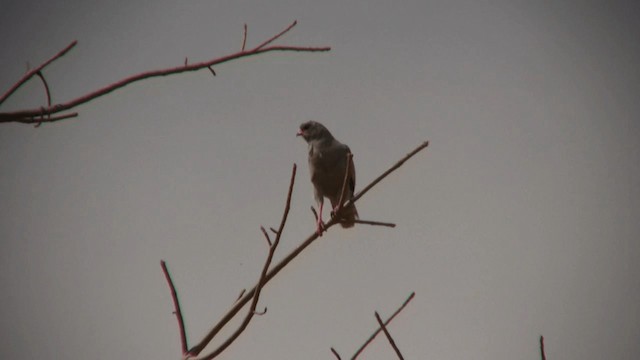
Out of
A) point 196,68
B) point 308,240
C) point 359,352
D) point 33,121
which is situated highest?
point 196,68

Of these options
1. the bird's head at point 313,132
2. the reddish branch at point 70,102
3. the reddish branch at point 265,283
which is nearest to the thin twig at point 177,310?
the reddish branch at point 265,283

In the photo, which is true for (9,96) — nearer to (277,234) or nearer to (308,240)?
(277,234)

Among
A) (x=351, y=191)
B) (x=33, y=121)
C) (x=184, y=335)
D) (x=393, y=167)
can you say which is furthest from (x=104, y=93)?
(x=351, y=191)

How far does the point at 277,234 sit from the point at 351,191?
5140 millimetres

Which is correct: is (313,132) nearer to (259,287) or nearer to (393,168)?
(393,168)

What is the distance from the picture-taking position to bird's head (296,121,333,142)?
7.53 meters

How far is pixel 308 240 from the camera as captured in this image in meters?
2.59

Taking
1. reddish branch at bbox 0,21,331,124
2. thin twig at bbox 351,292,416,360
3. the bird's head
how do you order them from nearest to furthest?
reddish branch at bbox 0,21,331,124
thin twig at bbox 351,292,416,360
the bird's head

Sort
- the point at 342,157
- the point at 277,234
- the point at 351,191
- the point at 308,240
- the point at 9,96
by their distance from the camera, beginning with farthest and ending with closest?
the point at 351,191, the point at 342,157, the point at 308,240, the point at 277,234, the point at 9,96

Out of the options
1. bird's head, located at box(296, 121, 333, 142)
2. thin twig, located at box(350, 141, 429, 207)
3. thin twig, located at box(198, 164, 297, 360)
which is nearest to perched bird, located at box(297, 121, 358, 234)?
Answer: bird's head, located at box(296, 121, 333, 142)

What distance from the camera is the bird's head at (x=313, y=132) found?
7.53 metres

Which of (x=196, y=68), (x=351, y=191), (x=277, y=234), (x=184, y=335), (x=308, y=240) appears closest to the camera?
(x=196, y=68)

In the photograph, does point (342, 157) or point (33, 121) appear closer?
point (33, 121)

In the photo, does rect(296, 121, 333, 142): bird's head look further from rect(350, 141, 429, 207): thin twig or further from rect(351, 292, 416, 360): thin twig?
rect(351, 292, 416, 360): thin twig
